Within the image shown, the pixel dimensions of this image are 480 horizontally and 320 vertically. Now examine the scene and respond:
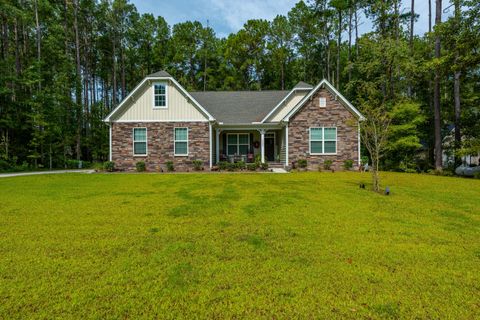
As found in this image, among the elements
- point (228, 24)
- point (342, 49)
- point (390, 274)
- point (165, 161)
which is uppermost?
point (228, 24)

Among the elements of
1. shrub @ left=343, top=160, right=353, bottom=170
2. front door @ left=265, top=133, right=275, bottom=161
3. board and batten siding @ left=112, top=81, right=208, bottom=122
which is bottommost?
shrub @ left=343, top=160, right=353, bottom=170

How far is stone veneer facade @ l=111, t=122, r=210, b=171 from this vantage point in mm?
16250

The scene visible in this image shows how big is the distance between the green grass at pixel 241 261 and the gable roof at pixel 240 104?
12600 mm

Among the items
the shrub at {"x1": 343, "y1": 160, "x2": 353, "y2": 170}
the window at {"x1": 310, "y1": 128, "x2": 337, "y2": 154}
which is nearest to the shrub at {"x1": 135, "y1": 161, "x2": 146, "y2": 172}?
the window at {"x1": 310, "y1": 128, "x2": 337, "y2": 154}

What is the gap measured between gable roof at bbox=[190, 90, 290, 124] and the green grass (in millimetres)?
12600

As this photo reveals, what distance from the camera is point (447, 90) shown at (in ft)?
69.5

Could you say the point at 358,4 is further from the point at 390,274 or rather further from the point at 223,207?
the point at 390,274

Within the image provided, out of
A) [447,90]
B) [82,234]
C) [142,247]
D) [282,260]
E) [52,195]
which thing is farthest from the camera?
[447,90]

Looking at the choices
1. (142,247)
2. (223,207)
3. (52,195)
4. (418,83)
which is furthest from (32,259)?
(418,83)

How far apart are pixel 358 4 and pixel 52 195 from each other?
31.3 m

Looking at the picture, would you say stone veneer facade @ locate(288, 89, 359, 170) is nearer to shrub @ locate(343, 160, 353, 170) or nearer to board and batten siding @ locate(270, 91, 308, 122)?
shrub @ locate(343, 160, 353, 170)

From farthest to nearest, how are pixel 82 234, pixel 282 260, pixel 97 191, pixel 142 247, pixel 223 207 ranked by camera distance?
pixel 97 191 < pixel 223 207 < pixel 82 234 < pixel 142 247 < pixel 282 260

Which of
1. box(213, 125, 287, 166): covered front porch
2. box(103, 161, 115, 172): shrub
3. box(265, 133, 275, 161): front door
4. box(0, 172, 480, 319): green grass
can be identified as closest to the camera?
box(0, 172, 480, 319): green grass

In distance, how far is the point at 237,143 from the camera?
19016 mm
